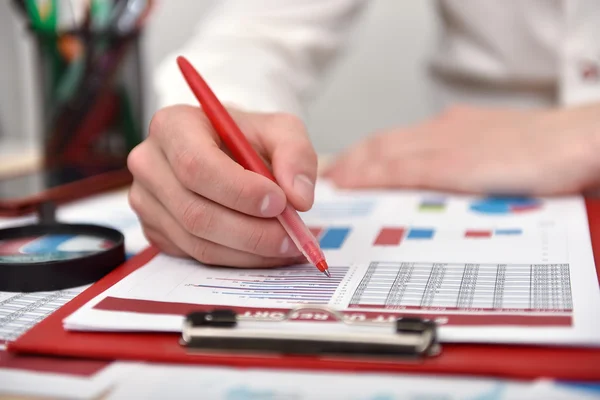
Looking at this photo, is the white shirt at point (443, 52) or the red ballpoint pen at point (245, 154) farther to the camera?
the white shirt at point (443, 52)

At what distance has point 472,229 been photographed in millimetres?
481

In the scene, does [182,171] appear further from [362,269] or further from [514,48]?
[514,48]

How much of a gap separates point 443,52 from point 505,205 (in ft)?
1.60

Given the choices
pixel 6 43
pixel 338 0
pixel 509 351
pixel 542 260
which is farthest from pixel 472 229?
pixel 6 43

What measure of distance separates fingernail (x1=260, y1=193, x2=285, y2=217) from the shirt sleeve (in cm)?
22

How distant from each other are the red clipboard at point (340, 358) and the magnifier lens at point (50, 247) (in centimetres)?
10

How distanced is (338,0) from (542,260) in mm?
546

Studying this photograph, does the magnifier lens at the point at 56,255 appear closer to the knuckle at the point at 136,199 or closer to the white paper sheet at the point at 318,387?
the knuckle at the point at 136,199

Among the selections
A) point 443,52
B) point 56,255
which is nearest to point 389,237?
point 56,255

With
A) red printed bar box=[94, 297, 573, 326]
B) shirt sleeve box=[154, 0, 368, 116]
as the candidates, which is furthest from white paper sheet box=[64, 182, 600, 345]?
shirt sleeve box=[154, 0, 368, 116]

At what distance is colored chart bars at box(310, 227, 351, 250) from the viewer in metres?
0.46

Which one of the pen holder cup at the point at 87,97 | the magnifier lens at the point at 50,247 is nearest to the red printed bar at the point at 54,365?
the magnifier lens at the point at 50,247

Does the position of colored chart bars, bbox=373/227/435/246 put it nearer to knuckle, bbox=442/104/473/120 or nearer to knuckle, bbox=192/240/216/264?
knuckle, bbox=192/240/216/264

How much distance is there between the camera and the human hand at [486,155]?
57 cm
